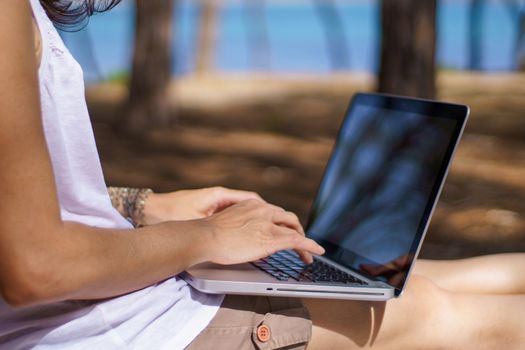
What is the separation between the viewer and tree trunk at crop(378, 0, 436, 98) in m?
5.45

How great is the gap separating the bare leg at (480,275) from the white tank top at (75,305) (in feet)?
→ 2.23

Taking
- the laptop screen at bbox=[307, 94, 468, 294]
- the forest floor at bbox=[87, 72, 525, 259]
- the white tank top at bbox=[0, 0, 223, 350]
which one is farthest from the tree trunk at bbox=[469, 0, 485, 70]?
the white tank top at bbox=[0, 0, 223, 350]

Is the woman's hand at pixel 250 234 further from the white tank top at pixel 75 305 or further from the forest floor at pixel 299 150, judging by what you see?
the forest floor at pixel 299 150

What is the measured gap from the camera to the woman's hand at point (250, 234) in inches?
65.4

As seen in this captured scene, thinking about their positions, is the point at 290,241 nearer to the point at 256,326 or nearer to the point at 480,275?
the point at 256,326

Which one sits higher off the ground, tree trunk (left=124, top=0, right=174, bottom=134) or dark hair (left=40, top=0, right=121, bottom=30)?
dark hair (left=40, top=0, right=121, bottom=30)

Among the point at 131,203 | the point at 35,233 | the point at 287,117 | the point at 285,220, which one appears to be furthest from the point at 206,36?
the point at 35,233

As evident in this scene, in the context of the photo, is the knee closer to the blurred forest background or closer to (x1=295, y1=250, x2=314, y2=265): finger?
(x1=295, y1=250, x2=314, y2=265): finger

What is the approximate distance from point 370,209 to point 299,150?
484 cm

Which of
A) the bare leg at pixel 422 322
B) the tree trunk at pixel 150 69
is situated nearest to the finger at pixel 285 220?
the bare leg at pixel 422 322

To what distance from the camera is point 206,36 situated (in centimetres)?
1512

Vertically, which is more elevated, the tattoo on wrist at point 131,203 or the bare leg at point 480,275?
the tattoo on wrist at point 131,203

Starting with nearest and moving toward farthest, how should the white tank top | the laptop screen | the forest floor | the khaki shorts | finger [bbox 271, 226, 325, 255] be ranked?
the white tank top, the khaki shorts, finger [bbox 271, 226, 325, 255], the laptop screen, the forest floor

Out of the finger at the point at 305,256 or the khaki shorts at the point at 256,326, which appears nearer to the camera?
the khaki shorts at the point at 256,326
